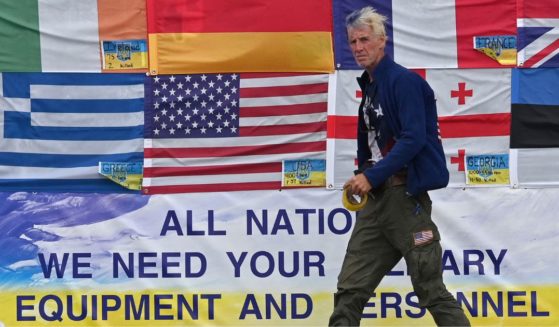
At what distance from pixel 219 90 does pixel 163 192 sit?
78cm

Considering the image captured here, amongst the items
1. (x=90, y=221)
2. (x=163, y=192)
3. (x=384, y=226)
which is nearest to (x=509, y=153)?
(x=384, y=226)

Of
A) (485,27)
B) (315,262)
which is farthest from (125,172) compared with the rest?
(485,27)

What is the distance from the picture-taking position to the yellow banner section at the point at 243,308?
644 centimetres

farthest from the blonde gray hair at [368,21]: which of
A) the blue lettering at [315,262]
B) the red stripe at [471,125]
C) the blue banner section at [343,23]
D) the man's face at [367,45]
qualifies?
the blue lettering at [315,262]

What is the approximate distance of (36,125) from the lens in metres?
6.43

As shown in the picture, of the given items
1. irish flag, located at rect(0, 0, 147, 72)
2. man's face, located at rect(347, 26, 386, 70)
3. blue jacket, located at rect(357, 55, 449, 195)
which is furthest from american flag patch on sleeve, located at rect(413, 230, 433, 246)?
irish flag, located at rect(0, 0, 147, 72)

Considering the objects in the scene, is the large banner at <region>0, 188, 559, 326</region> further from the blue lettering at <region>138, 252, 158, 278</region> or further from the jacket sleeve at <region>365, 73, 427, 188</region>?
the jacket sleeve at <region>365, 73, 427, 188</region>

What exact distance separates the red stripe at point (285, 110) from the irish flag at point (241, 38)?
24 centimetres

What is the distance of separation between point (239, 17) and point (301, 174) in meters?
1.12

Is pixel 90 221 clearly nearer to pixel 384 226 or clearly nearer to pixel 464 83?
pixel 384 226

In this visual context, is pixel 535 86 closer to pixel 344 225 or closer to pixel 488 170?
pixel 488 170

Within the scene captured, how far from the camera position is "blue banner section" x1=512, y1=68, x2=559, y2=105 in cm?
648

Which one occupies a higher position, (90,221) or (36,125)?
(36,125)

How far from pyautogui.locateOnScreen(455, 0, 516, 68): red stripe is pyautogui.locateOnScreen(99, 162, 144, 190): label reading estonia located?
2271 mm
